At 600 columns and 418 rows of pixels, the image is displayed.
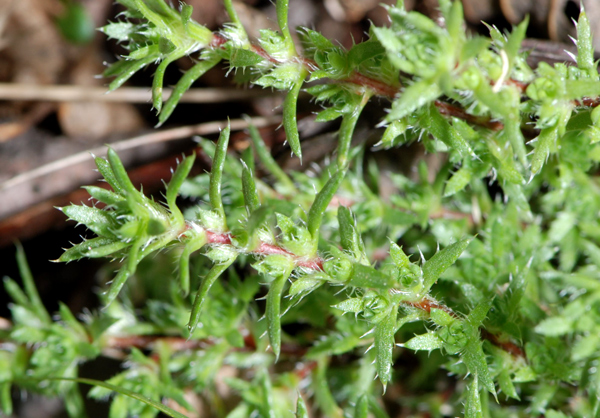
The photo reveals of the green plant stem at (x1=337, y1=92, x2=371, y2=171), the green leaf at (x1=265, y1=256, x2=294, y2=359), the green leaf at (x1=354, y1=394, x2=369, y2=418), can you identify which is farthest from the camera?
the green leaf at (x1=354, y1=394, x2=369, y2=418)

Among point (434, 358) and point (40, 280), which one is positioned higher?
point (40, 280)

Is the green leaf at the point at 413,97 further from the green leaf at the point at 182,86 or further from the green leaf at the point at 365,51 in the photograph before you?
the green leaf at the point at 182,86

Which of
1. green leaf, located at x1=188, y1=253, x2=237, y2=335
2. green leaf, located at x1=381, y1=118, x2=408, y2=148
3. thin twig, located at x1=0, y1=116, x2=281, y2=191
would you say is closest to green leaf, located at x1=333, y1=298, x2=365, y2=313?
green leaf, located at x1=188, y1=253, x2=237, y2=335

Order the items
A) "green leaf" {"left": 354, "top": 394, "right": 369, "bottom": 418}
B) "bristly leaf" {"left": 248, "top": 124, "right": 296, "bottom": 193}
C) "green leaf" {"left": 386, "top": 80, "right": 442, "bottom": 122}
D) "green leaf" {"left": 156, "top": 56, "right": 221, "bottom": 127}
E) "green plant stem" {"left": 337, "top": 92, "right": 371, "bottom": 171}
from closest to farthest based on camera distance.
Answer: "green leaf" {"left": 386, "top": 80, "right": 442, "bottom": 122}
"green leaf" {"left": 156, "top": 56, "right": 221, "bottom": 127}
"green plant stem" {"left": 337, "top": 92, "right": 371, "bottom": 171}
"green leaf" {"left": 354, "top": 394, "right": 369, "bottom": 418}
"bristly leaf" {"left": 248, "top": 124, "right": 296, "bottom": 193}

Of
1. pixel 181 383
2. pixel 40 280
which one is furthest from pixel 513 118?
pixel 40 280

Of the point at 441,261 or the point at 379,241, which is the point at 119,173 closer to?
the point at 441,261

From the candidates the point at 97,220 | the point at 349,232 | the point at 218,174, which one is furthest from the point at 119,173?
the point at 349,232

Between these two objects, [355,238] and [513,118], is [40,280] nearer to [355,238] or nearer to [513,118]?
[355,238]

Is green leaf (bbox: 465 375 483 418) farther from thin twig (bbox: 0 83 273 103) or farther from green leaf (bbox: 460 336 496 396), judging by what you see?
thin twig (bbox: 0 83 273 103)
